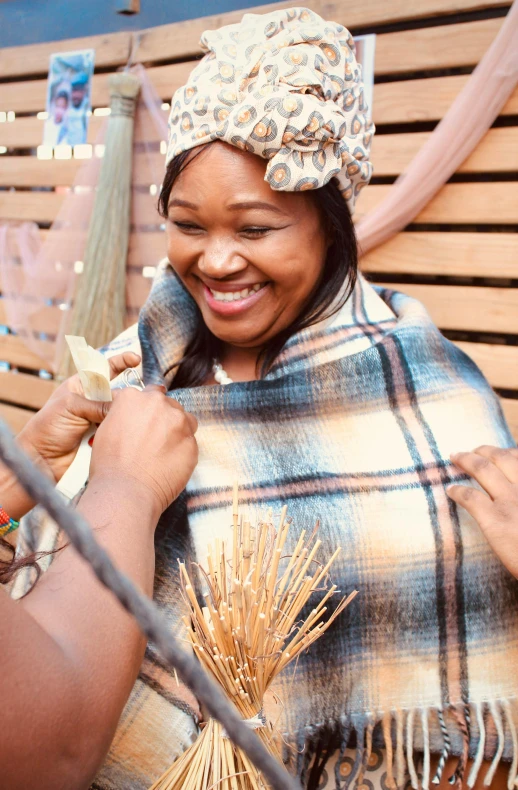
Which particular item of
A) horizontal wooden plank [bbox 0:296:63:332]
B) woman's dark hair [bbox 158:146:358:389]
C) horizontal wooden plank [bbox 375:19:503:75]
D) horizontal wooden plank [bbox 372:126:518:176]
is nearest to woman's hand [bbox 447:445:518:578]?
woman's dark hair [bbox 158:146:358:389]

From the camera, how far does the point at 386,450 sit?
1322mm

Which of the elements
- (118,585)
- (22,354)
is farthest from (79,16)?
(118,585)

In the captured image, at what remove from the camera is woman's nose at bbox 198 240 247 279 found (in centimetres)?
128

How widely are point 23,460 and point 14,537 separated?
1.06m

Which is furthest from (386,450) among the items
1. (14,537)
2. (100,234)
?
(100,234)

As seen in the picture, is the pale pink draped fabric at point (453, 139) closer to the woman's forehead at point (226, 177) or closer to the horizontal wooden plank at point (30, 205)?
the woman's forehead at point (226, 177)

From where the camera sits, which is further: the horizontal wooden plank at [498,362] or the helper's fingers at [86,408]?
the horizontal wooden plank at [498,362]

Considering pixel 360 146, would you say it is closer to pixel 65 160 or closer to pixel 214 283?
pixel 214 283

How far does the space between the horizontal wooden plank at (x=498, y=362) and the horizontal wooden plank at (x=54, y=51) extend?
186 cm

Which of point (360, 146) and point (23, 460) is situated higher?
point (360, 146)

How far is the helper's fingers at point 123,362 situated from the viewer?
1.35 metres

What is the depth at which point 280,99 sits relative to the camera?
1.21 metres

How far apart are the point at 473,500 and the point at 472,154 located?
1.29 metres

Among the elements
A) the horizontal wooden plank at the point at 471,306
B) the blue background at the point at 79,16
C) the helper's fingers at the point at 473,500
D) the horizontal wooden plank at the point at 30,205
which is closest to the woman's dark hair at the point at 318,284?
the helper's fingers at the point at 473,500
